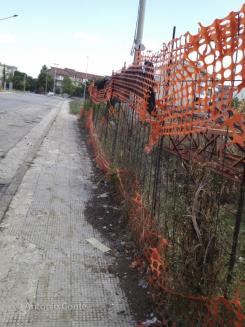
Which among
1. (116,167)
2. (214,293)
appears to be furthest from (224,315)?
(116,167)

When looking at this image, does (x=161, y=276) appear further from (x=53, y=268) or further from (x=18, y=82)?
(x=18, y=82)

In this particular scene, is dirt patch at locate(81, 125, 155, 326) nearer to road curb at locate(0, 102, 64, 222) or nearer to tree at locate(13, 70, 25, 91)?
road curb at locate(0, 102, 64, 222)

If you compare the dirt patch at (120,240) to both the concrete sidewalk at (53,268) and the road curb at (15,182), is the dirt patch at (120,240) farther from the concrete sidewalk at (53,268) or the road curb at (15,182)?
the road curb at (15,182)

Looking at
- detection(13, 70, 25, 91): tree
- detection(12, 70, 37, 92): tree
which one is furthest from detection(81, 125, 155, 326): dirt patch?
detection(12, 70, 37, 92): tree

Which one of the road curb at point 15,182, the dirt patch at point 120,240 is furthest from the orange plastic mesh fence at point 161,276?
the road curb at point 15,182

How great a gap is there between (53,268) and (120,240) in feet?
3.45

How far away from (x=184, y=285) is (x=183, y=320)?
0.25 meters

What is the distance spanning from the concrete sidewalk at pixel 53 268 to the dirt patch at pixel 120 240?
92 mm

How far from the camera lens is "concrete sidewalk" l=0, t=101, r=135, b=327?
2.99 metres

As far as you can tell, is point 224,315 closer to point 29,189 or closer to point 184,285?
point 184,285

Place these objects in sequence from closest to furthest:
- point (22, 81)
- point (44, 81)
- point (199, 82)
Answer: point (199, 82) → point (22, 81) → point (44, 81)

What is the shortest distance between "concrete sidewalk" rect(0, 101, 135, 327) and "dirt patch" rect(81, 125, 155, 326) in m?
0.09

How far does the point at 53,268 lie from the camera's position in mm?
3674

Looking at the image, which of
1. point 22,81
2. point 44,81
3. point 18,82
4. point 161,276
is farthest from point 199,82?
point 44,81
